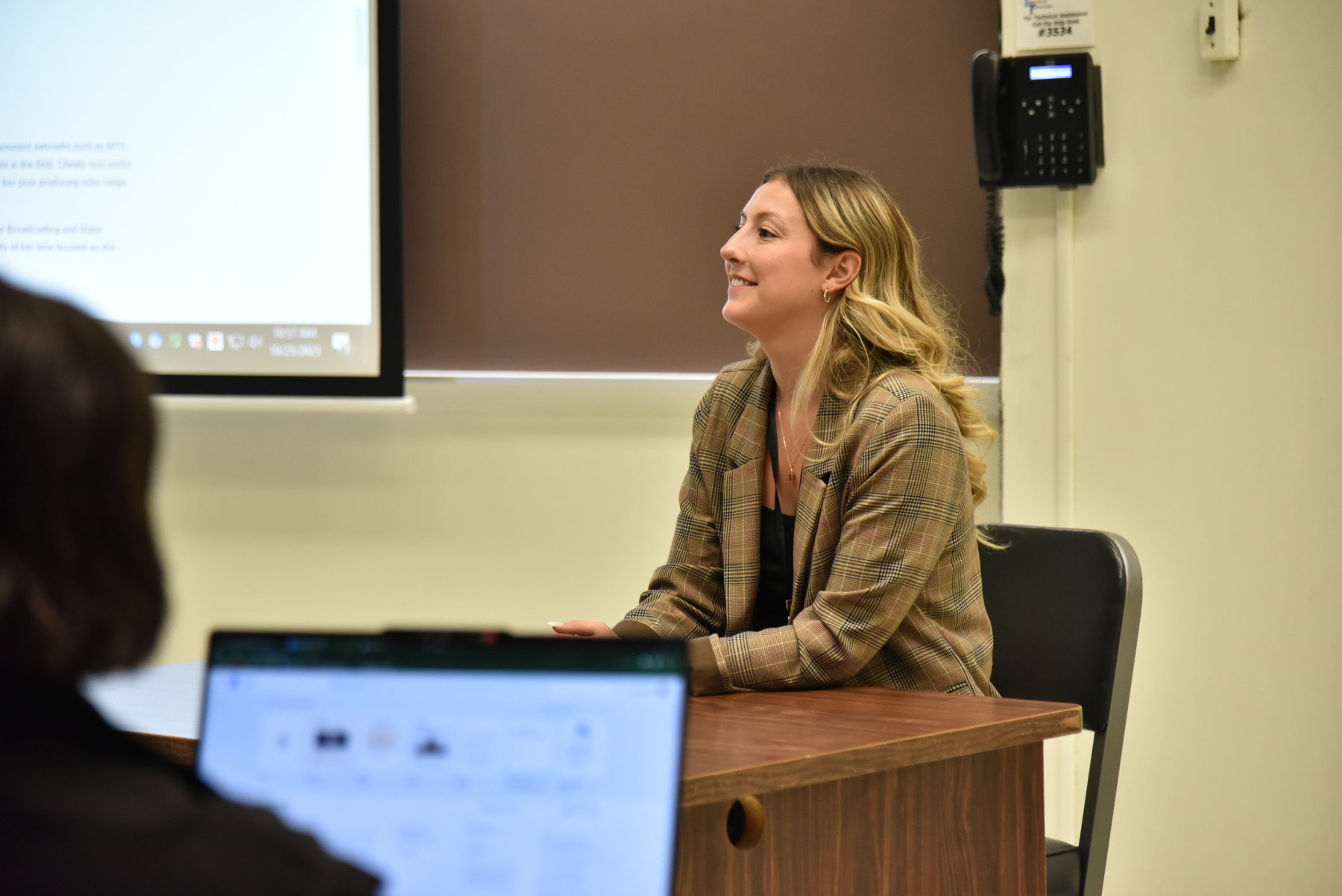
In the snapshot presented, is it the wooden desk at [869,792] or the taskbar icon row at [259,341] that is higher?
the taskbar icon row at [259,341]

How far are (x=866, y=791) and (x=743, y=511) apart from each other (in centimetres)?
64

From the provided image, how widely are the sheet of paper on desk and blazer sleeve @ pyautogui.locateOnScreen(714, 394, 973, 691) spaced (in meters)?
0.64

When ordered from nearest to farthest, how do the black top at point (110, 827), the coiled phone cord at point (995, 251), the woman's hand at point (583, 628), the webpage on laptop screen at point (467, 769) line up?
the black top at point (110, 827) < the webpage on laptop screen at point (467, 769) < the woman's hand at point (583, 628) < the coiled phone cord at point (995, 251)

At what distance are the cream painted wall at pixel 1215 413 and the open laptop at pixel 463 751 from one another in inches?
79.0

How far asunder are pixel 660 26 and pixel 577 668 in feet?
7.58

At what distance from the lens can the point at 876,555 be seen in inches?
68.6

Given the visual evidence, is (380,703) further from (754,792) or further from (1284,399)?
(1284,399)

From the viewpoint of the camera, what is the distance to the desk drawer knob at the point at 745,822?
133cm

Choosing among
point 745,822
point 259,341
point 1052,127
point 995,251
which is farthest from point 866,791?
point 259,341

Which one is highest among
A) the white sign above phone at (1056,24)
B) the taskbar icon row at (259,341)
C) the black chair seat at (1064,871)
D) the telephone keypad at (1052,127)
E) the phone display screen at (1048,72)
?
the white sign above phone at (1056,24)

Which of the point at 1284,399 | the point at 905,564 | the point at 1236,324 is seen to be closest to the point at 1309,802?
the point at 1284,399

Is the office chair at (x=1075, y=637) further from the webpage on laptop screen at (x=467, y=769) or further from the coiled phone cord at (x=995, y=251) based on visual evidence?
the webpage on laptop screen at (x=467, y=769)

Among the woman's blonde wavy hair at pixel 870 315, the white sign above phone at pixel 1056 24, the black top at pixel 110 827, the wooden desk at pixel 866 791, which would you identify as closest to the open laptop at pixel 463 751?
the black top at pixel 110 827

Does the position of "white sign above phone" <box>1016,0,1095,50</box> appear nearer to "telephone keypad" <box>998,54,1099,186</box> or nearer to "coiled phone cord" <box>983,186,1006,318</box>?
"telephone keypad" <box>998,54,1099,186</box>
